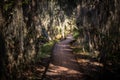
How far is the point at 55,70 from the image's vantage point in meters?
15.9

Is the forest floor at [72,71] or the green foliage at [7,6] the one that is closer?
the green foliage at [7,6]

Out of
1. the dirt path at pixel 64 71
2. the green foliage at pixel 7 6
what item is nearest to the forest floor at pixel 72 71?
the dirt path at pixel 64 71

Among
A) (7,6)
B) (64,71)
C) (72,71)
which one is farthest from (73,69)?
(7,6)

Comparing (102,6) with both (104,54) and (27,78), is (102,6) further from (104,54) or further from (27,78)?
(27,78)

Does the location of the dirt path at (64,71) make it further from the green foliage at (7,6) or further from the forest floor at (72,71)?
the green foliage at (7,6)

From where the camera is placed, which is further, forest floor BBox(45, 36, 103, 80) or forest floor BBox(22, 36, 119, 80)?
forest floor BBox(45, 36, 103, 80)

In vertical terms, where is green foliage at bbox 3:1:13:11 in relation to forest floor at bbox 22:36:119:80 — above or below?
above

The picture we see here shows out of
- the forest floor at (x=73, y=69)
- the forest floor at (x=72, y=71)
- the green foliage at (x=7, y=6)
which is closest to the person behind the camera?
the green foliage at (x=7, y=6)

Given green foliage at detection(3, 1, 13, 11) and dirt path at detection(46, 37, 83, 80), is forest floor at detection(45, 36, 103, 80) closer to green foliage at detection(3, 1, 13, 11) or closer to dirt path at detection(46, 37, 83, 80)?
dirt path at detection(46, 37, 83, 80)

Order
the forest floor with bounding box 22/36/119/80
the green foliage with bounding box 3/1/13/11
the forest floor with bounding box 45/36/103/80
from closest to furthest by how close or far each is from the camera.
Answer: the green foliage with bounding box 3/1/13/11, the forest floor with bounding box 22/36/119/80, the forest floor with bounding box 45/36/103/80

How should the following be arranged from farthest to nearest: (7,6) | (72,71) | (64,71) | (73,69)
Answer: (73,69), (64,71), (72,71), (7,6)

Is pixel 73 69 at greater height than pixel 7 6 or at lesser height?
lesser

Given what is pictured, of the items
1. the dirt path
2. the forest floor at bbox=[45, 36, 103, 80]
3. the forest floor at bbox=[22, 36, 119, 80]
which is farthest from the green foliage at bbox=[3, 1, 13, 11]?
the dirt path

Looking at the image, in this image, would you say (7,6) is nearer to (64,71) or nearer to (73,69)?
(64,71)
